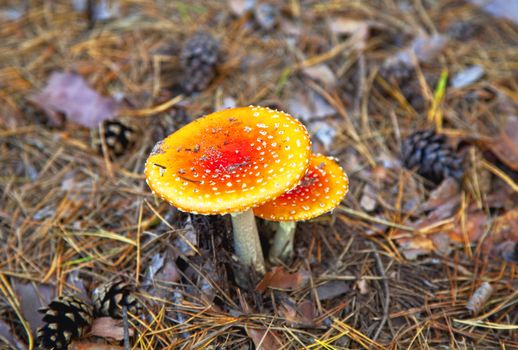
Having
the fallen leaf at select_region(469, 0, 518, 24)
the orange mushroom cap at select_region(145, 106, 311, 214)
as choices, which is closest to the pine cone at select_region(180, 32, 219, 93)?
the orange mushroom cap at select_region(145, 106, 311, 214)

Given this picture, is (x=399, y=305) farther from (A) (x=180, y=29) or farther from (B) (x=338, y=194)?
(A) (x=180, y=29)

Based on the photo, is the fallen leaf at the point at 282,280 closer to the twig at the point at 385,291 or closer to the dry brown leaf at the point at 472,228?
the twig at the point at 385,291

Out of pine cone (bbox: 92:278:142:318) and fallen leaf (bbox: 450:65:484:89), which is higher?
fallen leaf (bbox: 450:65:484:89)

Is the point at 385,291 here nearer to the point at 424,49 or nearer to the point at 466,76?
the point at 466,76

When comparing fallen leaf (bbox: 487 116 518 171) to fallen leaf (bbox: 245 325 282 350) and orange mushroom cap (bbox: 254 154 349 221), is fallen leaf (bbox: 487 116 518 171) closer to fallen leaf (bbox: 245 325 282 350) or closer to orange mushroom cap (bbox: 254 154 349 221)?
orange mushroom cap (bbox: 254 154 349 221)

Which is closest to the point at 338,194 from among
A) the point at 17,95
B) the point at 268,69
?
the point at 268,69

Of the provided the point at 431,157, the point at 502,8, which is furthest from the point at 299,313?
the point at 502,8
